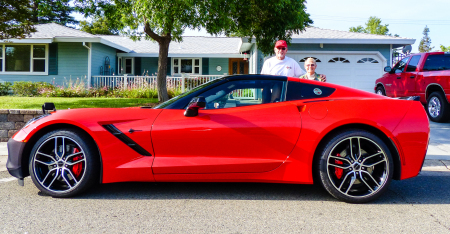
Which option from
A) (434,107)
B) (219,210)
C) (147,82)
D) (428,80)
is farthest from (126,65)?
(219,210)

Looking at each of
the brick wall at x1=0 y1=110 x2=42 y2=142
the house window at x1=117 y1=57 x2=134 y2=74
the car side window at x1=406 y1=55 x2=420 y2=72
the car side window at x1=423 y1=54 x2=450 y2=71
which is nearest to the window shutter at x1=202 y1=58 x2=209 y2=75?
the house window at x1=117 y1=57 x2=134 y2=74

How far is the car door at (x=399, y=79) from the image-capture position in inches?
424

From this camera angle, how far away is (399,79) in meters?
11.0

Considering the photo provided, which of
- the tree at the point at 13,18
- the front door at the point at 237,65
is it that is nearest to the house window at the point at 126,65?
the front door at the point at 237,65


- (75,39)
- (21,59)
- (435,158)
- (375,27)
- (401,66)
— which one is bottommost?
(435,158)

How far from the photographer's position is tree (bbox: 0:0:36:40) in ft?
41.6

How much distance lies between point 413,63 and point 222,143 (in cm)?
897

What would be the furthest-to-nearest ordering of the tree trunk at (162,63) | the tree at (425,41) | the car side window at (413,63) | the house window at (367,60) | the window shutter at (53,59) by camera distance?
the tree at (425,41), the window shutter at (53,59), the house window at (367,60), the tree trunk at (162,63), the car side window at (413,63)

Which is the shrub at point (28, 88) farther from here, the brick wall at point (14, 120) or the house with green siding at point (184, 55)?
the brick wall at point (14, 120)

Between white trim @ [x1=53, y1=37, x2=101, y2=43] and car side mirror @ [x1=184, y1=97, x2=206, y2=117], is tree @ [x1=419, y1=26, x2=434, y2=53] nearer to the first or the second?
white trim @ [x1=53, y1=37, x2=101, y2=43]

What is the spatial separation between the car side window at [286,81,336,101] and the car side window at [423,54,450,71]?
7.65 m

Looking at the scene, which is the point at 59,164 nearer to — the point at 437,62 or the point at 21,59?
the point at 437,62

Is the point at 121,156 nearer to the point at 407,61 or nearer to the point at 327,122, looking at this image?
→ the point at 327,122

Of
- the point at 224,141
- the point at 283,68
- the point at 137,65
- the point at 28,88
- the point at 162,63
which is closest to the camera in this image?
the point at 224,141
